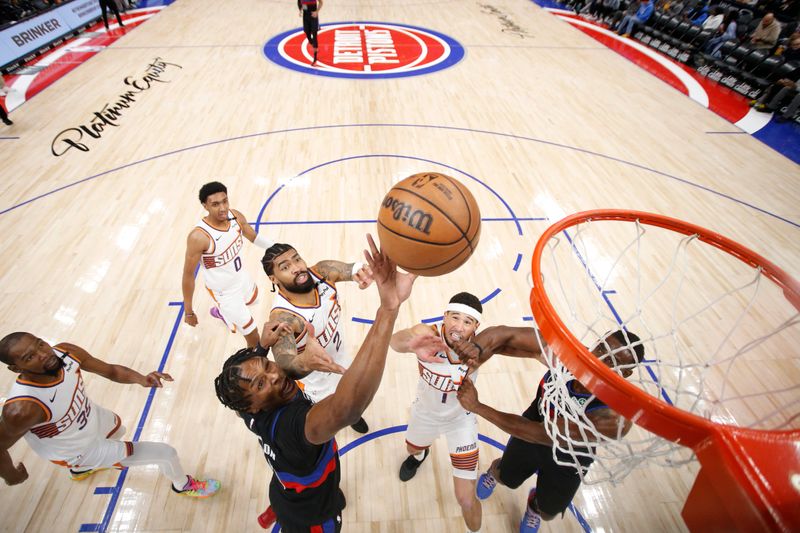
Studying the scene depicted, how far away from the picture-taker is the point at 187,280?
3.41m

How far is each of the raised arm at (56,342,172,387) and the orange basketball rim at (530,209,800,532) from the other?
277 cm

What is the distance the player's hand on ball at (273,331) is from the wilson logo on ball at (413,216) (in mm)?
1257

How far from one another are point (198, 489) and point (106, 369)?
109 cm

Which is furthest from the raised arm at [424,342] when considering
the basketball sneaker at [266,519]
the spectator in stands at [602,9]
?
the spectator in stands at [602,9]

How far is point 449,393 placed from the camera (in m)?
2.54

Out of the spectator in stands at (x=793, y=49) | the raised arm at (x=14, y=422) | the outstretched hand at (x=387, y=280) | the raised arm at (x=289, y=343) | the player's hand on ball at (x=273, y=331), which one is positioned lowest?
the raised arm at (x=14, y=422)

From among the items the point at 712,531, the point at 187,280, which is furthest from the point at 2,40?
the point at 712,531

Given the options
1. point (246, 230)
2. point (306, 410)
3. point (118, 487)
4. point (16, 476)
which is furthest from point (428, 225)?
point (118, 487)

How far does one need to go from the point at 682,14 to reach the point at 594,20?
366cm

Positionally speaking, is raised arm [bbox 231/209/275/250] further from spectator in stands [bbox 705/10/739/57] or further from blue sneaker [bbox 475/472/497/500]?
spectator in stands [bbox 705/10/739/57]

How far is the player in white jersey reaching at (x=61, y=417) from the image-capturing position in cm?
214

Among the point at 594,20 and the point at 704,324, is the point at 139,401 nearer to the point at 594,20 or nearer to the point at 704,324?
the point at 704,324

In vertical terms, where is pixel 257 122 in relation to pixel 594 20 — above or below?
below

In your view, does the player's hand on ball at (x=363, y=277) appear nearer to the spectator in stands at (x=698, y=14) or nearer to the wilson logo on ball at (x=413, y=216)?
the wilson logo on ball at (x=413, y=216)
